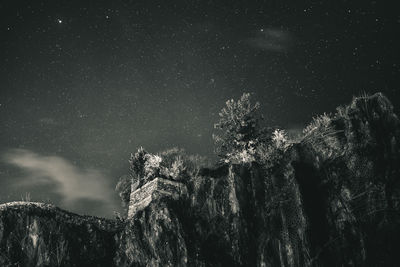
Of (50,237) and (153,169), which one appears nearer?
(50,237)

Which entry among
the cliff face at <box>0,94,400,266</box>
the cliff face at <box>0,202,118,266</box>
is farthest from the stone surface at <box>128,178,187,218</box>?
the cliff face at <box>0,202,118,266</box>

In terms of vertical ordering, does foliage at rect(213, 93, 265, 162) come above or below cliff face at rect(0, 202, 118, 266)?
above

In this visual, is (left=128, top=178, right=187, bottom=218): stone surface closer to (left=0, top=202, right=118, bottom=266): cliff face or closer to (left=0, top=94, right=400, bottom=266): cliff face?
(left=0, top=94, right=400, bottom=266): cliff face

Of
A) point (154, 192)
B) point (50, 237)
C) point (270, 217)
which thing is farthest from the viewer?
point (154, 192)

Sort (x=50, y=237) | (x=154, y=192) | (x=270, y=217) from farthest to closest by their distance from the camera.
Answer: (x=154, y=192), (x=270, y=217), (x=50, y=237)

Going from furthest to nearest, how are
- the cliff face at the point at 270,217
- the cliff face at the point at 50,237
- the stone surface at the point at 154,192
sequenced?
1. the stone surface at the point at 154,192
2. the cliff face at the point at 270,217
3. the cliff face at the point at 50,237

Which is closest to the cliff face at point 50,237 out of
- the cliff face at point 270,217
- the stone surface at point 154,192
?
the cliff face at point 270,217

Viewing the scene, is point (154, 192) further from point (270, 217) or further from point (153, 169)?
point (270, 217)

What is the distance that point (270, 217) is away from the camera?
1455cm

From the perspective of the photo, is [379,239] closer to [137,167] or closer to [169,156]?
[137,167]

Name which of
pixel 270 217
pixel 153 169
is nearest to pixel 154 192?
pixel 153 169

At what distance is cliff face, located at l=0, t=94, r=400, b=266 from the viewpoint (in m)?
12.8

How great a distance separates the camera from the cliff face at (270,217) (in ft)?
41.9

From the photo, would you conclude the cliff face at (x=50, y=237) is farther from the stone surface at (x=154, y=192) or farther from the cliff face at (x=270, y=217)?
the stone surface at (x=154, y=192)
